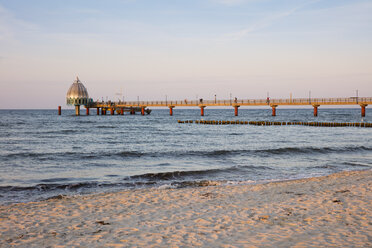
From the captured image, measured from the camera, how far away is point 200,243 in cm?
566

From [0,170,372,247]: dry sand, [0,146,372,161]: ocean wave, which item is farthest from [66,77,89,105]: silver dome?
[0,170,372,247]: dry sand

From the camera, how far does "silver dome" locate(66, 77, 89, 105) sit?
342 feet

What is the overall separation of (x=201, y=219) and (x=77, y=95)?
340 ft

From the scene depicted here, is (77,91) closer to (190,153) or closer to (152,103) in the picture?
(152,103)

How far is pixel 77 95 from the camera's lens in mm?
104250

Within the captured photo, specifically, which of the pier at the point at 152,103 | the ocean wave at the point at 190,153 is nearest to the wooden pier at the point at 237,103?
the pier at the point at 152,103

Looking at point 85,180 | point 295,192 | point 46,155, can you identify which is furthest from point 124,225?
point 46,155

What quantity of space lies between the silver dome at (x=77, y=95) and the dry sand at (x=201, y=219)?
327 feet

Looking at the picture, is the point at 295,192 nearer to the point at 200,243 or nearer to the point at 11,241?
the point at 200,243

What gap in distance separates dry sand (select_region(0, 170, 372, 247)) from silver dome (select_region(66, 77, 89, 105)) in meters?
99.6

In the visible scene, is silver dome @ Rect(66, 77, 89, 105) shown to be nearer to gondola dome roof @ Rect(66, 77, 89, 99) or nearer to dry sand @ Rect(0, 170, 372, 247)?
gondola dome roof @ Rect(66, 77, 89, 99)

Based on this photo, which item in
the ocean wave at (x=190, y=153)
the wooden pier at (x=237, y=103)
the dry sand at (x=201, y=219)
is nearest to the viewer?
the dry sand at (x=201, y=219)

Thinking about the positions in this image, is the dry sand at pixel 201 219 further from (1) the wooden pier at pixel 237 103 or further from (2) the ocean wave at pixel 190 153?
(1) the wooden pier at pixel 237 103

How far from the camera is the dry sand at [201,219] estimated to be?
5852mm
